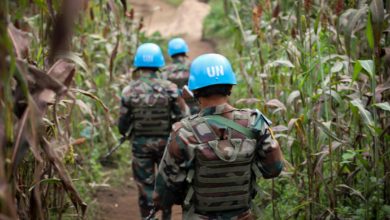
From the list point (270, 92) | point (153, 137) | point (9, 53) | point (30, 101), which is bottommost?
point (153, 137)

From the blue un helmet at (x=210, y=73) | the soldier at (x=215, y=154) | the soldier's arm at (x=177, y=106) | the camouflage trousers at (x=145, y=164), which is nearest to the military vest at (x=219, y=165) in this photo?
the soldier at (x=215, y=154)

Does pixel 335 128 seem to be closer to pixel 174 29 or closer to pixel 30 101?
pixel 30 101

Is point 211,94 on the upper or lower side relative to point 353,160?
upper

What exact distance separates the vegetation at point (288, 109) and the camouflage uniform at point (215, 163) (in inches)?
13.1

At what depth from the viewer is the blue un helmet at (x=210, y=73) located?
127 inches

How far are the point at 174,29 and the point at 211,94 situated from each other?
1949cm

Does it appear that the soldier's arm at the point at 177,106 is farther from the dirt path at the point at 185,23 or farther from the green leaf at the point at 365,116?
the dirt path at the point at 185,23

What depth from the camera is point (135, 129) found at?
582cm

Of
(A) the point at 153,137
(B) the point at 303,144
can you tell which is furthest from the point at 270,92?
(B) the point at 303,144

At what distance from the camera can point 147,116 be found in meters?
5.75

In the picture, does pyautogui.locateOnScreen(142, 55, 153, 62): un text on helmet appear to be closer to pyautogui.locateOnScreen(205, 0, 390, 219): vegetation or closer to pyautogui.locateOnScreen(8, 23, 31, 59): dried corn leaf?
pyautogui.locateOnScreen(205, 0, 390, 219): vegetation

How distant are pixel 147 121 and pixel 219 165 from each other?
2.68 metres

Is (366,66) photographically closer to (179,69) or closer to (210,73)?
(210,73)

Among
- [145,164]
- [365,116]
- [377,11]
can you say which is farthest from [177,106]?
[377,11]
